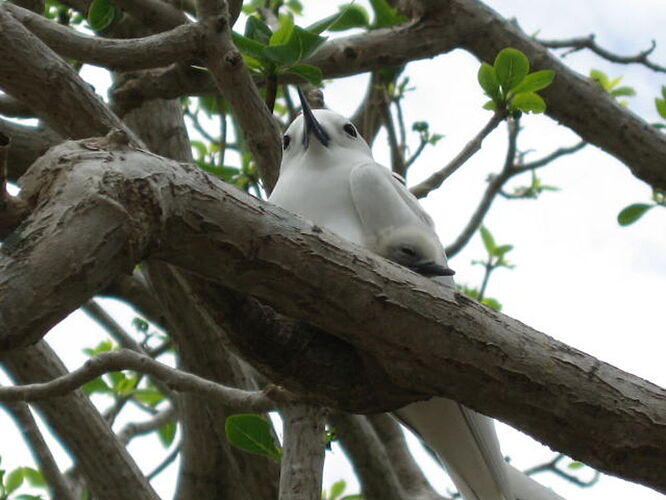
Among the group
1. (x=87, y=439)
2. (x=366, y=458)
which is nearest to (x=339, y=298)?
(x=87, y=439)

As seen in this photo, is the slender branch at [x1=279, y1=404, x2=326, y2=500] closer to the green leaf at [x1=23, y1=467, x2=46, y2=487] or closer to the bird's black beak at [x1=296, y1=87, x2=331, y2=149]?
the bird's black beak at [x1=296, y1=87, x2=331, y2=149]

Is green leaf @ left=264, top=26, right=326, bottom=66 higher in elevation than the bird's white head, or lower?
higher

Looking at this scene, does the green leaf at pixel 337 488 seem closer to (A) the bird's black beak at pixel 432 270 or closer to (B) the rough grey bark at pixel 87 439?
(B) the rough grey bark at pixel 87 439

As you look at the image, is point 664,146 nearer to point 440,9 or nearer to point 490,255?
point 440,9

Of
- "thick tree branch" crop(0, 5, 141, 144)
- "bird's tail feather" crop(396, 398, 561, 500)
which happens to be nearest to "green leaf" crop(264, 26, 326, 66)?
"thick tree branch" crop(0, 5, 141, 144)

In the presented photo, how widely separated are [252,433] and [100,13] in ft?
4.31

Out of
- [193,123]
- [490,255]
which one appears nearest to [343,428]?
[490,255]

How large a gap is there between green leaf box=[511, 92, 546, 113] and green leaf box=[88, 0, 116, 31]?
1.18 m

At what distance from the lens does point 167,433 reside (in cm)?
404

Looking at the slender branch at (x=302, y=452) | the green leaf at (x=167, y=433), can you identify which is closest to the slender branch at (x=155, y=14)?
the slender branch at (x=302, y=452)

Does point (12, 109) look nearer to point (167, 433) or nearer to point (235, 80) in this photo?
point (235, 80)

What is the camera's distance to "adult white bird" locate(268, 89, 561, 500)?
218cm

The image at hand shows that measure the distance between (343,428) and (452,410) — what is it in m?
1.08

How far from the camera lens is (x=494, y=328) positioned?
190 centimetres
